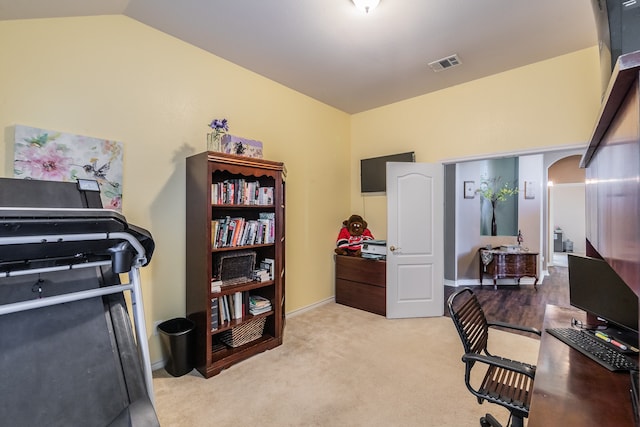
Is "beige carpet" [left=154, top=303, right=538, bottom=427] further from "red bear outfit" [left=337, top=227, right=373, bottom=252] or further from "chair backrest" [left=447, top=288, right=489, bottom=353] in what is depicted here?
"red bear outfit" [left=337, top=227, right=373, bottom=252]

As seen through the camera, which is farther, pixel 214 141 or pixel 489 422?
pixel 214 141

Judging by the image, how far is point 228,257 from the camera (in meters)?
2.68

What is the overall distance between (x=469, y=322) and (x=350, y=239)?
2.67 meters

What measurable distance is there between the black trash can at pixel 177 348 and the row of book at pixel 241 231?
0.77 metres

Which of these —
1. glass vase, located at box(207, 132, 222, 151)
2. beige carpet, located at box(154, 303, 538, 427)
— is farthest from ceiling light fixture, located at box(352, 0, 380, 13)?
beige carpet, located at box(154, 303, 538, 427)

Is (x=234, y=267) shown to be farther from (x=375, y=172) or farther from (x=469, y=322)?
(x=375, y=172)

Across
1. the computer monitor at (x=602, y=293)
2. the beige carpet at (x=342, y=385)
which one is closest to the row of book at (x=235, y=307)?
the beige carpet at (x=342, y=385)

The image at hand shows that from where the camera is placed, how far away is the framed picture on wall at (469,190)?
563 cm

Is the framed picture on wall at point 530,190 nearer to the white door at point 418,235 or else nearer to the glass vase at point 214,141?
the white door at point 418,235

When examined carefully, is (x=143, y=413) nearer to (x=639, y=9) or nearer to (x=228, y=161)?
(x=228, y=161)

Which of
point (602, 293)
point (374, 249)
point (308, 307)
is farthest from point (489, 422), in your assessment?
point (308, 307)

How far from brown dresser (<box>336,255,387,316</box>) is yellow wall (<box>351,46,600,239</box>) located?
62 cm

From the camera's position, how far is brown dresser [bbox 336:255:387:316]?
3.83 metres

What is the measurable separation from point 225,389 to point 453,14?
11.4 feet
